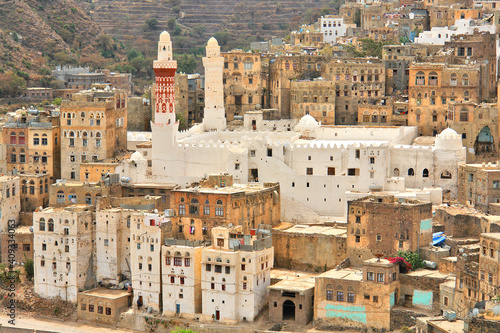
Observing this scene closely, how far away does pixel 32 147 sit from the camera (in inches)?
3147

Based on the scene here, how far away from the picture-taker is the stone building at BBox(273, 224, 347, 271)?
227 feet

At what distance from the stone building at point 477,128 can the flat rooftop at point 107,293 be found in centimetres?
2305

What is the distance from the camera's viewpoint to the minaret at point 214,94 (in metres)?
82.8

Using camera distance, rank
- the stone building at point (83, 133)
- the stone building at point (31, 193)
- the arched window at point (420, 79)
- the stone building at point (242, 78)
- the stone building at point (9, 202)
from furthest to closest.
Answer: the stone building at point (242, 78) → the arched window at point (420, 79) → the stone building at point (83, 133) → the stone building at point (31, 193) → the stone building at point (9, 202)

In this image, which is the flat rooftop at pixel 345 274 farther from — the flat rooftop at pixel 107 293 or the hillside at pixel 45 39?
the hillside at pixel 45 39

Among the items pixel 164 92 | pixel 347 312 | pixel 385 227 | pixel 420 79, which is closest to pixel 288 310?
pixel 347 312

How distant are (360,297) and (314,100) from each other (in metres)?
23.1

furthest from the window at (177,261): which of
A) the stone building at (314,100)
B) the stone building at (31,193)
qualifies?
the stone building at (314,100)

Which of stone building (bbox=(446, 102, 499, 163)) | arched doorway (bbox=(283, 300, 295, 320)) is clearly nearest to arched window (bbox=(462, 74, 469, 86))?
stone building (bbox=(446, 102, 499, 163))

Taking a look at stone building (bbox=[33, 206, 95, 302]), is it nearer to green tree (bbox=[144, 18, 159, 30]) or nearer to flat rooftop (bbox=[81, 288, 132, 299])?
flat rooftop (bbox=[81, 288, 132, 299])

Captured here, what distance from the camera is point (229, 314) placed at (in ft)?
217

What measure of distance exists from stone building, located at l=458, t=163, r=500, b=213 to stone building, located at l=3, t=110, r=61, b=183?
82.4ft

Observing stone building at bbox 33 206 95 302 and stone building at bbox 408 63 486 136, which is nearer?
stone building at bbox 33 206 95 302

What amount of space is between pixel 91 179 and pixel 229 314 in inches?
616
